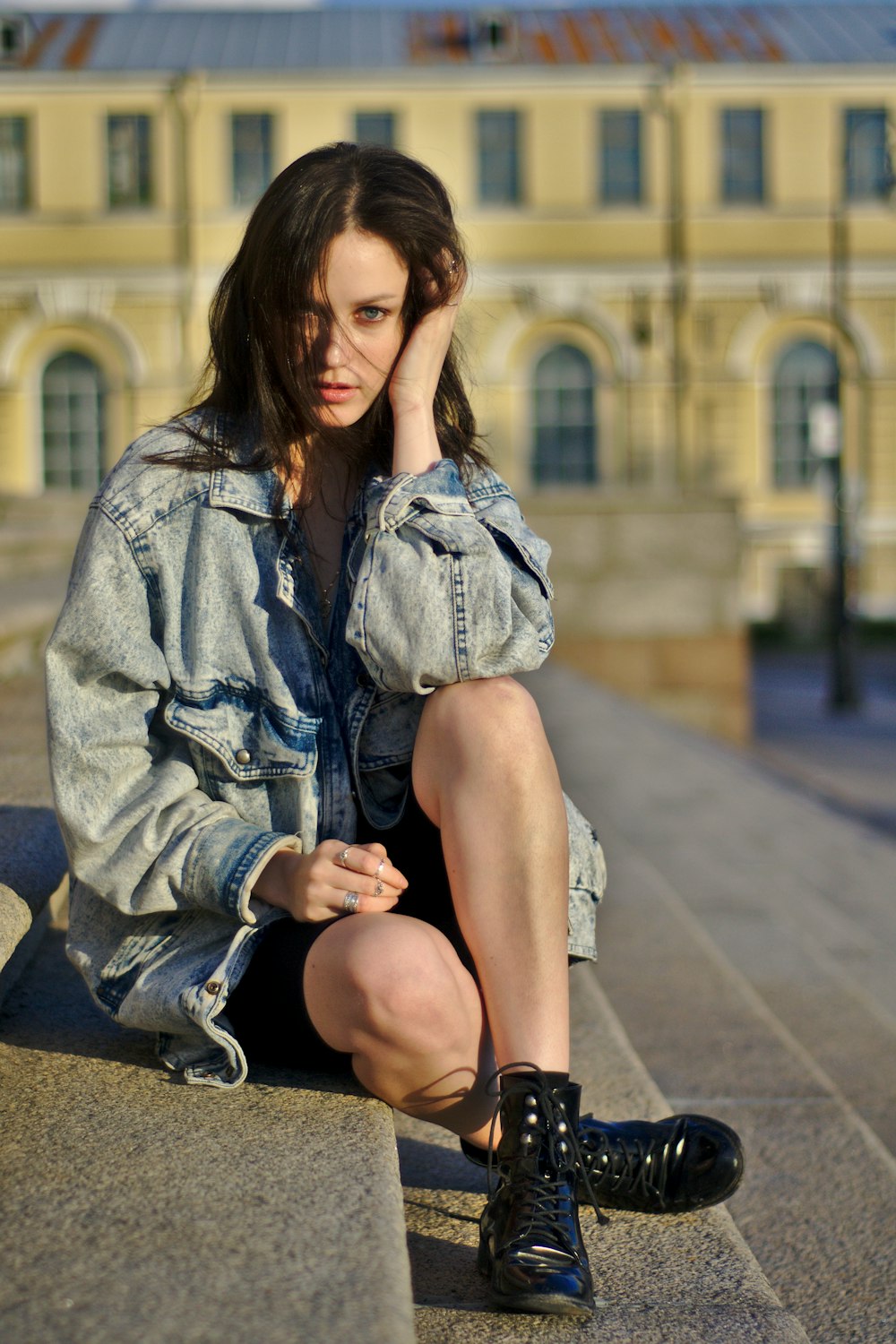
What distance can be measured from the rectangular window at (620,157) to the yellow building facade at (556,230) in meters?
0.04

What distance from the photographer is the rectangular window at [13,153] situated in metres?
22.9

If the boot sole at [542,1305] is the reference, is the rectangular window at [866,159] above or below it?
above

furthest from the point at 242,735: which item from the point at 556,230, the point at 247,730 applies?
the point at 556,230

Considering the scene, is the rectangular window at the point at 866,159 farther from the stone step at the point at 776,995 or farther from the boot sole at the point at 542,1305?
the boot sole at the point at 542,1305

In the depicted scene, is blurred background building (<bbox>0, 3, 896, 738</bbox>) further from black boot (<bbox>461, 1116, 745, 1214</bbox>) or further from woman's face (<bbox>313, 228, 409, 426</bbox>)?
black boot (<bbox>461, 1116, 745, 1214</bbox>)

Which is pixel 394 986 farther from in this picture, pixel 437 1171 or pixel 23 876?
pixel 23 876

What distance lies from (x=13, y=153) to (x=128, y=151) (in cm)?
185

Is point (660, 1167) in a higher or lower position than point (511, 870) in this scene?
lower

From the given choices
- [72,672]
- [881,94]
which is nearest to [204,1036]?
[72,672]

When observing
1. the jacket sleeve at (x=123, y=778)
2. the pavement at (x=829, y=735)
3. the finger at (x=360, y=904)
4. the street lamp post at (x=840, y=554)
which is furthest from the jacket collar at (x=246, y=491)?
the street lamp post at (x=840, y=554)

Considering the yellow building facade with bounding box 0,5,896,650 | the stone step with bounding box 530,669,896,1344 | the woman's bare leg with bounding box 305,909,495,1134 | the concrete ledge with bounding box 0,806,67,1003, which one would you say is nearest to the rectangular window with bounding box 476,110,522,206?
the yellow building facade with bounding box 0,5,896,650

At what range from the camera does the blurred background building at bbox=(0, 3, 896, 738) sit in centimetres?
2295

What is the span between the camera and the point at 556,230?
2358 cm

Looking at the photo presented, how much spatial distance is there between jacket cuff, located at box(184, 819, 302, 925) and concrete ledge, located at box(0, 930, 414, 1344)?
234 mm
